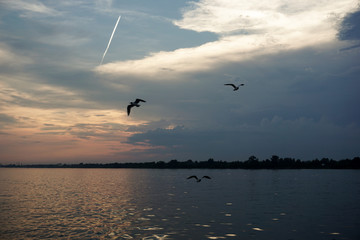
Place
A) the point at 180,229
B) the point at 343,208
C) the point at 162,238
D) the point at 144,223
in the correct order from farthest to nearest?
the point at 343,208, the point at 144,223, the point at 180,229, the point at 162,238

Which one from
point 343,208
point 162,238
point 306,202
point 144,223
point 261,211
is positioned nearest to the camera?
point 162,238

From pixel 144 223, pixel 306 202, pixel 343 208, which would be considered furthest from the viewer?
pixel 306 202

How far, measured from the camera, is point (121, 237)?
1277 inches

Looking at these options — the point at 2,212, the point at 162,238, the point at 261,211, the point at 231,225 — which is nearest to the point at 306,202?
the point at 261,211

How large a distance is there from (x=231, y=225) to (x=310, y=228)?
858 centimetres

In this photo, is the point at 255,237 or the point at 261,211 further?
the point at 261,211

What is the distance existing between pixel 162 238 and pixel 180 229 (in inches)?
162

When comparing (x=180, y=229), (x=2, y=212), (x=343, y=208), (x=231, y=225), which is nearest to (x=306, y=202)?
(x=343, y=208)

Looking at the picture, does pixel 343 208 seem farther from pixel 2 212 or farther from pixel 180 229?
pixel 2 212

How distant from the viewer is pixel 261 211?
156 feet

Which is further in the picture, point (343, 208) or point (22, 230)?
point (343, 208)

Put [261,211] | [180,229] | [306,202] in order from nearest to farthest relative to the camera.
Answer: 1. [180,229]
2. [261,211]
3. [306,202]

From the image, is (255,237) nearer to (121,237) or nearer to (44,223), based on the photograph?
(121,237)

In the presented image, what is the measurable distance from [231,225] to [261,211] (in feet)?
39.1
